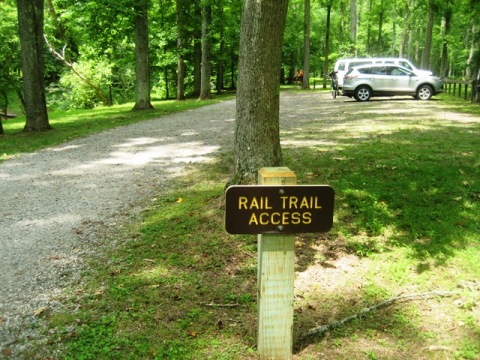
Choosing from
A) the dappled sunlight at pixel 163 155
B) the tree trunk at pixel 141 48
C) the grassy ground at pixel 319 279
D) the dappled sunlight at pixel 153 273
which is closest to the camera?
the grassy ground at pixel 319 279

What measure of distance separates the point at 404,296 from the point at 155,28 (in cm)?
2524

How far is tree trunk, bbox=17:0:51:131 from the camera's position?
1192 centimetres

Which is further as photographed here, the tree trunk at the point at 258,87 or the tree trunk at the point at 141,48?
the tree trunk at the point at 141,48

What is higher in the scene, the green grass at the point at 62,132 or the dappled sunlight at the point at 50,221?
the green grass at the point at 62,132

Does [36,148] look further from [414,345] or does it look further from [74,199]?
[414,345]

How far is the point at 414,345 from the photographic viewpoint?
3.03 m

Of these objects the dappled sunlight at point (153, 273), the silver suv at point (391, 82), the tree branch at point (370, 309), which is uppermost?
the silver suv at point (391, 82)

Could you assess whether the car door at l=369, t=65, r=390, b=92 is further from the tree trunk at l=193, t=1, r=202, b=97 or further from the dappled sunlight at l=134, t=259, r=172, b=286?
the dappled sunlight at l=134, t=259, r=172, b=286

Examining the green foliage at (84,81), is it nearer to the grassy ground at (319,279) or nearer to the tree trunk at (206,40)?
the tree trunk at (206,40)

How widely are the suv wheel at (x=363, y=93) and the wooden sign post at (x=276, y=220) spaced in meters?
18.5

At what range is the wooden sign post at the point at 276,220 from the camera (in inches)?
97.0

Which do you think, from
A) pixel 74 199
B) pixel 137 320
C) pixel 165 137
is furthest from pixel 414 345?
pixel 165 137

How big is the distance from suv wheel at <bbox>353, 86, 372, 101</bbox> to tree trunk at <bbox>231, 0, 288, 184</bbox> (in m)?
16.1

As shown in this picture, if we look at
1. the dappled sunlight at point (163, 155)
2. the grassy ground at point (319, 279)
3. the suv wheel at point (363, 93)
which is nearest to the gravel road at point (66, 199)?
the dappled sunlight at point (163, 155)
